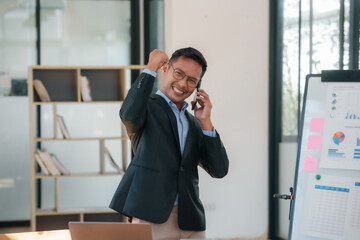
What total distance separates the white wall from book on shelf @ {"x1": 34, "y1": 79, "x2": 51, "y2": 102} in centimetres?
112

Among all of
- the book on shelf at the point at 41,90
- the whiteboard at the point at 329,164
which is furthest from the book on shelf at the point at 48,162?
the whiteboard at the point at 329,164

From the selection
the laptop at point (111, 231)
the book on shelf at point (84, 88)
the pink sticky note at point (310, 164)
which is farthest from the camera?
the book on shelf at point (84, 88)

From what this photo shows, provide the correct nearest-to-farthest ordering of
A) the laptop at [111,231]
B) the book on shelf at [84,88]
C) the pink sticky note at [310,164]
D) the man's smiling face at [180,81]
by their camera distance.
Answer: the laptop at [111,231] < the pink sticky note at [310,164] < the man's smiling face at [180,81] < the book on shelf at [84,88]

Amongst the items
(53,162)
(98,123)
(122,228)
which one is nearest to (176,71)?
(122,228)

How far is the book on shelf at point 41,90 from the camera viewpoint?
4.43 metres

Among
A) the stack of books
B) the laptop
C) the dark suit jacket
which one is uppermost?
the dark suit jacket

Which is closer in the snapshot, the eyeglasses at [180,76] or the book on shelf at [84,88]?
the eyeglasses at [180,76]

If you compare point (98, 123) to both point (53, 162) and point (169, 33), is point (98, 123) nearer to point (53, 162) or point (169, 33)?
point (53, 162)

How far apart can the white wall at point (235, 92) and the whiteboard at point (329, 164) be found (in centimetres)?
282

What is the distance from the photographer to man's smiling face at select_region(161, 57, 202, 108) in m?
2.07

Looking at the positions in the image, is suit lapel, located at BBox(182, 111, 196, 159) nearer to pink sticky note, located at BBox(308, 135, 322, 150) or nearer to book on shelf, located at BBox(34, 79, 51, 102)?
pink sticky note, located at BBox(308, 135, 322, 150)

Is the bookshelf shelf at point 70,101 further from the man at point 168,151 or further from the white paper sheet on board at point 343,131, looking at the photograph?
the white paper sheet on board at point 343,131

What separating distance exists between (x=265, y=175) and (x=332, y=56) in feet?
4.39

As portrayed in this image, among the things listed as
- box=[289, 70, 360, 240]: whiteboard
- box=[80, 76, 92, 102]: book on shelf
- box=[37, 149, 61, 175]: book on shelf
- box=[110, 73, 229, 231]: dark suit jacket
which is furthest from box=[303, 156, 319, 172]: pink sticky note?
box=[37, 149, 61, 175]: book on shelf
